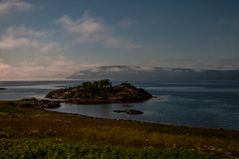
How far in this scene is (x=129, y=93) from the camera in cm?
16800

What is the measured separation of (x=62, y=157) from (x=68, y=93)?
15276 centimetres

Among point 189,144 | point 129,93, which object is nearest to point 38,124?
point 189,144

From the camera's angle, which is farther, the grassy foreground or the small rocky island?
the small rocky island

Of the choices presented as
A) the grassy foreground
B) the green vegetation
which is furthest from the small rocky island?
the green vegetation

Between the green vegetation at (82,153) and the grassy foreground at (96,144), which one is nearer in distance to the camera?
the green vegetation at (82,153)

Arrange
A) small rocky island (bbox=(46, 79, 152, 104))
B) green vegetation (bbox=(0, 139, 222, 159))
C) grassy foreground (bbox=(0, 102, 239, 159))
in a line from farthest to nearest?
1. small rocky island (bbox=(46, 79, 152, 104))
2. grassy foreground (bbox=(0, 102, 239, 159))
3. green vegetation (bbox=(0, 139, 222, 159))

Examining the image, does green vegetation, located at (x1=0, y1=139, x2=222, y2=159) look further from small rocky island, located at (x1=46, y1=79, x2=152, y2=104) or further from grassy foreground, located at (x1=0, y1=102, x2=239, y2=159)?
small rocky island, located at (x1=46, y1=79, x2=152, y2=104)

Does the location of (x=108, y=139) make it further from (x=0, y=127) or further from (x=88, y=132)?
(x=0, y=127)

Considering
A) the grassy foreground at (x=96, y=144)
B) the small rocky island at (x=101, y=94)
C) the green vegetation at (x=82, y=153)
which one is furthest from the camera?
the small rocky island at (x=101, y=94)

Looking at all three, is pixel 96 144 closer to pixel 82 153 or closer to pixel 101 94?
pixel 82 153

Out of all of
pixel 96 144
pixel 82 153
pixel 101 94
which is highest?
pixel 82 153

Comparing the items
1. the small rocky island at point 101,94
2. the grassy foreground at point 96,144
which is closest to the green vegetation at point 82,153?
the grassy foreground at point 96,144

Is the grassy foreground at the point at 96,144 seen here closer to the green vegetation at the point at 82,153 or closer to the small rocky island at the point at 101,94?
the green vegetation at the point at 82,153

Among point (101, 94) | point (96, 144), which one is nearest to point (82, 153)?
point (96, 144)
